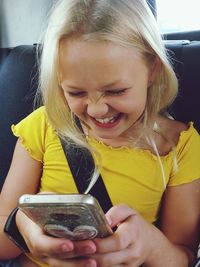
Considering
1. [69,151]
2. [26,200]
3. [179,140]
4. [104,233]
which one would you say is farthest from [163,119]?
[26,200]

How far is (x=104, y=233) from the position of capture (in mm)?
763

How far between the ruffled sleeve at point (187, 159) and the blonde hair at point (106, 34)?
0.30 ft

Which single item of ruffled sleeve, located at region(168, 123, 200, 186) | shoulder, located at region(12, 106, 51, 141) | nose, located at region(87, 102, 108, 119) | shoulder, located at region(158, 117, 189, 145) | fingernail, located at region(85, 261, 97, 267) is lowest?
fingernail, located at region(85, 261, 97, 267)

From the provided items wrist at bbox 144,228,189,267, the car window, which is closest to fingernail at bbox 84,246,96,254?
wrist at bbox 144,228,189,267

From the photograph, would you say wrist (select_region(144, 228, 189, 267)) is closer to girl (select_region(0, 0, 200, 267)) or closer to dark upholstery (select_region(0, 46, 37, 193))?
girl (select_region(0, 0, 200, 267))

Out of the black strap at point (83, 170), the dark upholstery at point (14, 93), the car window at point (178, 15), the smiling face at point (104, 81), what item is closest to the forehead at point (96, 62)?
the smiling face at point (104, 81)

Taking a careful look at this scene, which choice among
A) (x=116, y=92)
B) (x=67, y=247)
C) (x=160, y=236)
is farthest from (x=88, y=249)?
(x=116, y=92)

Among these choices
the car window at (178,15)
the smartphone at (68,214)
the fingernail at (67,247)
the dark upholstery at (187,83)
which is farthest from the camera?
the car window at (178,15)

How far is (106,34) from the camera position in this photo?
85 cm

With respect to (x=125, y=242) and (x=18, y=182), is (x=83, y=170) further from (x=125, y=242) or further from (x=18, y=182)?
(x=125, y=242)

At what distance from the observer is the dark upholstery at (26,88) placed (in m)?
1.12

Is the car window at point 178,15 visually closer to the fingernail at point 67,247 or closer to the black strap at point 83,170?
the black strap at point 83,170

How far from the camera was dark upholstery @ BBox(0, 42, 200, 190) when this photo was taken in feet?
3.68

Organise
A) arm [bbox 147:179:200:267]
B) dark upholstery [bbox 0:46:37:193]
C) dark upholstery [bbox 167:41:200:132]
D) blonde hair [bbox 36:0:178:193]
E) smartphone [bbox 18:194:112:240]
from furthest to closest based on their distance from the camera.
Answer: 1. dark upholstery [bbox 0:46:37:193]
2. dark upholstery [bbox 167:41:200:132]
3. arm [bbox 147:179:200:267]
4. blonde hair [bbox 36:0:178:193]
5. smartphone [bbox 18:194:112:240]
